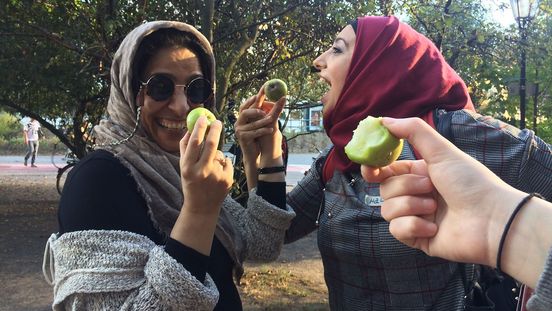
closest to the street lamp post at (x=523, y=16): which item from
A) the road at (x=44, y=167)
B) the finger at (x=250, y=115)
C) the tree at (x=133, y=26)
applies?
the tree at (x=133, y=26)

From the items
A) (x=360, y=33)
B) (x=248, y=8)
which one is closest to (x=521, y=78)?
(x=248, y=8)

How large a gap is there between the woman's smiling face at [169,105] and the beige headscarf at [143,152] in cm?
5

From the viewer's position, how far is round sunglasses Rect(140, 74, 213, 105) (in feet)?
6.64

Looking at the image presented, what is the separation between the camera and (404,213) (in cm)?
129

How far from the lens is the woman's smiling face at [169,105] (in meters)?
2.06

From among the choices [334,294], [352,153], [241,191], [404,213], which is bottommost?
[241,191]

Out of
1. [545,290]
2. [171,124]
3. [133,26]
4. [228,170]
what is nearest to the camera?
[545,290]

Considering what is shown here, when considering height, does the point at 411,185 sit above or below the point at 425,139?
below

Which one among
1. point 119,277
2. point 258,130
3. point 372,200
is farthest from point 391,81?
point 119,277

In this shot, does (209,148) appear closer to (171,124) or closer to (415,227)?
(171,124)

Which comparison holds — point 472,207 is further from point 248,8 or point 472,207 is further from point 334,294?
point 248,8

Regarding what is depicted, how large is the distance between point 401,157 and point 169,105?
100cm

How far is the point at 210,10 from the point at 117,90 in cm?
282

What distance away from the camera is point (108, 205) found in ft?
5.53
